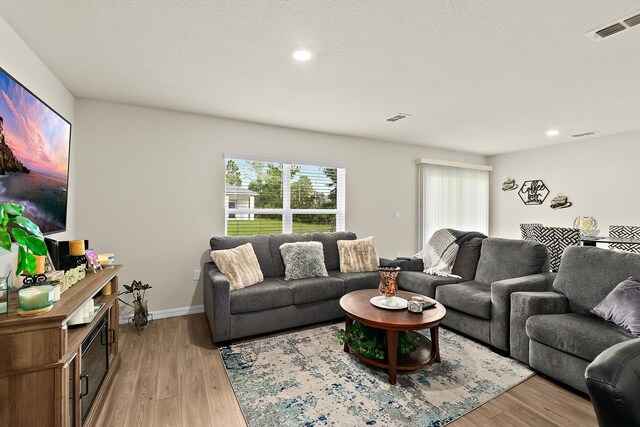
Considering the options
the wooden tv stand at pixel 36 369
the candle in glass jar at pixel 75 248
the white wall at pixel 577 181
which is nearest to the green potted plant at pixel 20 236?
the wooden tv stand at pixel 36 369

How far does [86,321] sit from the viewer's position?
67.7 inches

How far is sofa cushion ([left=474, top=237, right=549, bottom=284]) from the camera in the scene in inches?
122

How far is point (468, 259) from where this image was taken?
3.67m

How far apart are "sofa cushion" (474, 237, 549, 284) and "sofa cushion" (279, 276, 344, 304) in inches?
66.6

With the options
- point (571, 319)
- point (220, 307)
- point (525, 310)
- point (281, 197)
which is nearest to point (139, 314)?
point (220, 307)

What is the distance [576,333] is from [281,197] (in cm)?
339

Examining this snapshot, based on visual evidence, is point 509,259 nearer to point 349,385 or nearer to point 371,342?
point 371,342

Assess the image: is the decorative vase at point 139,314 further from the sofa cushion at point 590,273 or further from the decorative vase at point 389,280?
the sofa cushion at point 590,273

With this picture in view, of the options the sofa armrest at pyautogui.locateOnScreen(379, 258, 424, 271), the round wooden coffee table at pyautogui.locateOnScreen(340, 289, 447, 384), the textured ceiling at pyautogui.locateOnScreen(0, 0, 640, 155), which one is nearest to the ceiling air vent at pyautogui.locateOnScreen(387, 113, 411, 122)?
the textured ceiling at pyautogui.locateOnScreen(0, 0, 640, 155)

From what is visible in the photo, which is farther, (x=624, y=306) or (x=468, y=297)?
(x=468, y=297)

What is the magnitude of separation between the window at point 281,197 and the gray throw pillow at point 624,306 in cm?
312

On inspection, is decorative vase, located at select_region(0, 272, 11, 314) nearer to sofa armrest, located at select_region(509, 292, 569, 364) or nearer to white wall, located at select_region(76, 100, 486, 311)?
white wall, located at select_region(76, 100, 486, 311)

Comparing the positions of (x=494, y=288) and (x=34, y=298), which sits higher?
(x=34, y=298)

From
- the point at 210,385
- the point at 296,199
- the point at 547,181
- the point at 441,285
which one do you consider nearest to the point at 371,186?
the point at 296,199
